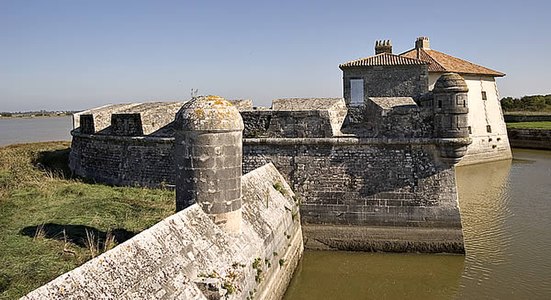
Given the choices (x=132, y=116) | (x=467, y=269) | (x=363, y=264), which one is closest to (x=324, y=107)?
(x=363, y=264)

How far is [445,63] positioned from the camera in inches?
1014

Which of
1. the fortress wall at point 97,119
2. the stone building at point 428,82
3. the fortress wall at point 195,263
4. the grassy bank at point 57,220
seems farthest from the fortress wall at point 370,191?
the stone building at point 428,82

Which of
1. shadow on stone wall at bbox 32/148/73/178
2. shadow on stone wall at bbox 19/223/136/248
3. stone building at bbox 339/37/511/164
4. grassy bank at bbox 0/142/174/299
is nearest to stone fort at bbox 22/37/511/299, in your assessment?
grassy bank at bbox 0/142/174/299

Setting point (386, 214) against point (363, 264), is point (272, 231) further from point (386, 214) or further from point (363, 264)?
point (386, 214)

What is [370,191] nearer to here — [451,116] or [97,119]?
[451,116]

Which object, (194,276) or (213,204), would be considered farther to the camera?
(213,204)

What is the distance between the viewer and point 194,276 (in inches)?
191

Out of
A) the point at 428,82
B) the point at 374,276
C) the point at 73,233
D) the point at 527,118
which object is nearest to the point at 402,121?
the point at 374,276

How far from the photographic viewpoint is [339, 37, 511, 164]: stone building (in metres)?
22.7

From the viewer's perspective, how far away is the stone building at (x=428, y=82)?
22.7 meters

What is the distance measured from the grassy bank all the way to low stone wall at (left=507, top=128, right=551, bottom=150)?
2919cm

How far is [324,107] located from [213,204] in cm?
583

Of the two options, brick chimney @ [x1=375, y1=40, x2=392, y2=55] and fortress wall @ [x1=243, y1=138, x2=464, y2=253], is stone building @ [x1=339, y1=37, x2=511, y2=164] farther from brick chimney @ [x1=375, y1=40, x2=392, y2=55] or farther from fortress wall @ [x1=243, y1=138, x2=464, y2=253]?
fortress wall @ [x1=243, y1=138, x2=464, y2=253]

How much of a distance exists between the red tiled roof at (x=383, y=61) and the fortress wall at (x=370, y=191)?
1326cm
